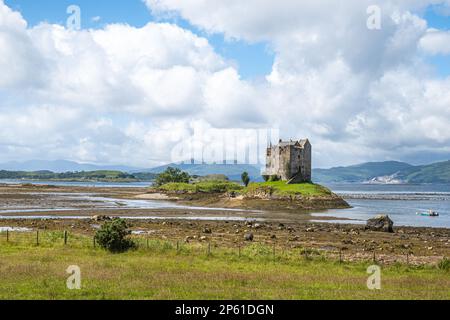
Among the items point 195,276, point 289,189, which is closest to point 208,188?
point 289,189

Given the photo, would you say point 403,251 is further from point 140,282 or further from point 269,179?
point 269,179

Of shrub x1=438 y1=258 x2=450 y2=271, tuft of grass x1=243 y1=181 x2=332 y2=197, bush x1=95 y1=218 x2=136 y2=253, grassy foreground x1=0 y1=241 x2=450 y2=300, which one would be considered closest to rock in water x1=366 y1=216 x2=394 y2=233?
shrub x1=438 y1=258 x2=450 y2=271

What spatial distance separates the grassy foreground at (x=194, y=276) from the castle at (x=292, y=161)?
99.9 metres

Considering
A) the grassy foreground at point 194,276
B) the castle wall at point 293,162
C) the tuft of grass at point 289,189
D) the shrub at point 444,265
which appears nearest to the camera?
the grassy foreground at point 194,276

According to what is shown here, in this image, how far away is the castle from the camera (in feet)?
452

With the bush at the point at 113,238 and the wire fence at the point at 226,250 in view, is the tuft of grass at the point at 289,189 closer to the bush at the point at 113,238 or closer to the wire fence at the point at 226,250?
the wire fence at the point at 226,250

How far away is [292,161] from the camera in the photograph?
453 ft

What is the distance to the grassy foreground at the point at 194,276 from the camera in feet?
74.8

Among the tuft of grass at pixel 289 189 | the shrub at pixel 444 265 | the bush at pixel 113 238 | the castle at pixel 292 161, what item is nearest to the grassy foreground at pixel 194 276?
the shrub at pixel 444 265

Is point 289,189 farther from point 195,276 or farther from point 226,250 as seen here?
point 195,276

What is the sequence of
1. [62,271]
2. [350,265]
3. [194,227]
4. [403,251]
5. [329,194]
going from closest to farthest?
1. [62,271]
2. [350,265]
3. [403,251]
4. [194,227]
5. [329,194]

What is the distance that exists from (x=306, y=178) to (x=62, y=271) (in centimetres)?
11763
